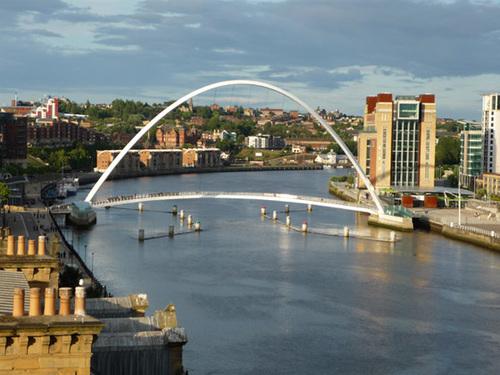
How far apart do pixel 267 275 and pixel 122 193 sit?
1557 inches

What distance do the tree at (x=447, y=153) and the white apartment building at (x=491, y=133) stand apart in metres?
21.7

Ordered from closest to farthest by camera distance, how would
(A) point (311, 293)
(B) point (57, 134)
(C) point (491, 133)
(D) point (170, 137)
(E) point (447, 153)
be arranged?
1. (A) point (311, 293)
2. (C) point (491, 133)
3. (E) point (447, 153)
4. (B) point (57, 134)
5. (D) point (170, 137)

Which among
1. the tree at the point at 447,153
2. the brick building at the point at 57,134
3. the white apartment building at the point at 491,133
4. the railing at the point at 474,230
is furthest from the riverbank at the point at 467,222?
the brick building at the point at 57,134

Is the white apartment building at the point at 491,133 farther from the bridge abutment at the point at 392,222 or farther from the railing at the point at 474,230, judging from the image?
the railing at the point at 474,230

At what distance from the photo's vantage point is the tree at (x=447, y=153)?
90500mm

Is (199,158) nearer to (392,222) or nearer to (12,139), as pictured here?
(12,139)

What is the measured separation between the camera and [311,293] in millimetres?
27375

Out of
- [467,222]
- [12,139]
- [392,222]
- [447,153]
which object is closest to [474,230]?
[467,222]

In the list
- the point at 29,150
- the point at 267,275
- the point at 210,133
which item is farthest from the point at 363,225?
the point at 210,133

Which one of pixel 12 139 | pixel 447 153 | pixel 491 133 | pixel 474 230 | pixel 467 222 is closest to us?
pixel 474 230

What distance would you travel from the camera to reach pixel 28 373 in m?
7.45

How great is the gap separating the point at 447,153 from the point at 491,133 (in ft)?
79.9

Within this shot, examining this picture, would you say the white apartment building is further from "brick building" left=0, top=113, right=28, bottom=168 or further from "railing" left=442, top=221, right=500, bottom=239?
"brick building" left=0, top=113, right=28, bottom=168

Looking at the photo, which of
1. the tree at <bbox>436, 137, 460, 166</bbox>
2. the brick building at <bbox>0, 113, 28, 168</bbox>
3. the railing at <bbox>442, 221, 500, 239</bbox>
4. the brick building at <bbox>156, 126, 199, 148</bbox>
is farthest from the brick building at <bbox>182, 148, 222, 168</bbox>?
the railing at <bbox>442, 221, 500, 239</bbox>
